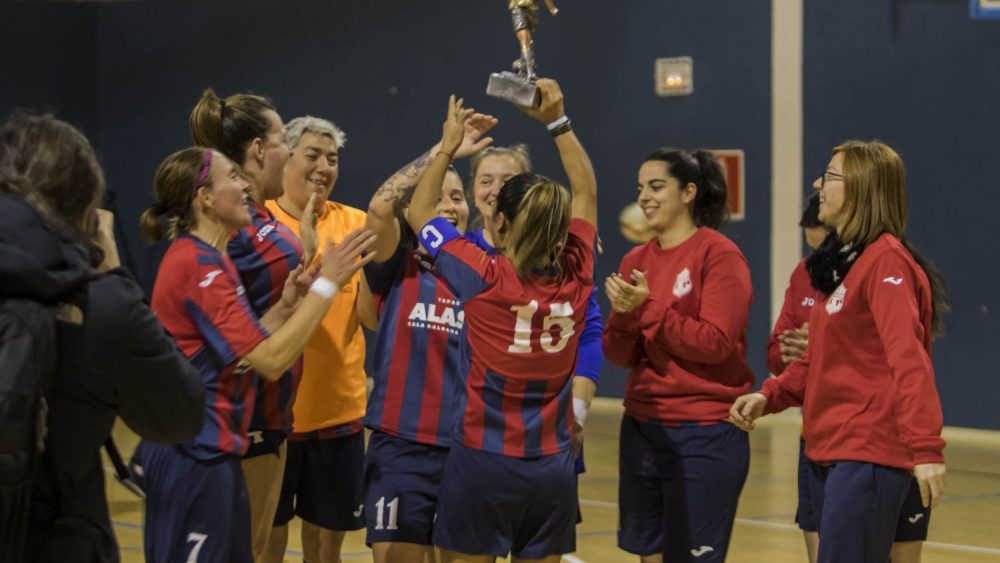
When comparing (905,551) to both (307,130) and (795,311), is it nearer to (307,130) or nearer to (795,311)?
(795,311)

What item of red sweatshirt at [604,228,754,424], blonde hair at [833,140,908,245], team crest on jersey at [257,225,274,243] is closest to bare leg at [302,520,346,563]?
red sweatshirt at [604,228,754,424]

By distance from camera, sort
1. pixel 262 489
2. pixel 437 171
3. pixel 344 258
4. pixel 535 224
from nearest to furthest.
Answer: pixel 344 258 < pixel 535 224 < pixel 437 171 < pixel 262 489

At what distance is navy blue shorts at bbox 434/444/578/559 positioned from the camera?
3611 mm

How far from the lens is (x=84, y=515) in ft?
8.03

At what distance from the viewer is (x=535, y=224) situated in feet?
11.7

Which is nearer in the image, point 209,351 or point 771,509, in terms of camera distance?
point 209,351

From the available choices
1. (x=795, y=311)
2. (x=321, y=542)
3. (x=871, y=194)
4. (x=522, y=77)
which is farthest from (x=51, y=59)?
(x=871, y=194)

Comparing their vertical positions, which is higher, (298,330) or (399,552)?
(298,330)

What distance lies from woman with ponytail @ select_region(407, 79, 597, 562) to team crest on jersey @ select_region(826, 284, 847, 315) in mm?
654

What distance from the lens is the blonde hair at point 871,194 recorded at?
3.63 metres

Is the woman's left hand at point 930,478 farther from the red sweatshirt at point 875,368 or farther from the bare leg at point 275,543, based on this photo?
the bare leg at point 275,543

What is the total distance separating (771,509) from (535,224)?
4128 millimetres

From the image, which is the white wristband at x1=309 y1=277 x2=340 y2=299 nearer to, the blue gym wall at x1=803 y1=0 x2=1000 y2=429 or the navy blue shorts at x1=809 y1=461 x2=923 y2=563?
the navy blue shorts at x1=809 y1=461 x2=923 y2=563

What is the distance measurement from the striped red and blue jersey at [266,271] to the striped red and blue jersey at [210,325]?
1.28 ft
